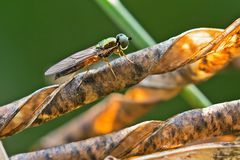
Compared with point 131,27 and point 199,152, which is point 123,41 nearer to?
point 131,27

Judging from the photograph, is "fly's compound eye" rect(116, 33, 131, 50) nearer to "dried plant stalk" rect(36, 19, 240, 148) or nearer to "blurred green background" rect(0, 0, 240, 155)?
"dried plant stalk" rect(36, 19, 240, 148)

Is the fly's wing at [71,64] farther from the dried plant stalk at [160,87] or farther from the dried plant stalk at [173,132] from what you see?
the dried plant stalk at [173,132]

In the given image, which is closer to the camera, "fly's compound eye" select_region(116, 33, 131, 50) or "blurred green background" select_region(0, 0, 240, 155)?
"fly's compound eye" select_region(116, 33, 131, 50)

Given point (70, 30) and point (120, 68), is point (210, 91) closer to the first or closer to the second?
point (70, 30)

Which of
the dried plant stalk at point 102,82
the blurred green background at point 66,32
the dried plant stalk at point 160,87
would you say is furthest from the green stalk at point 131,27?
the blurred green background at point 66,32

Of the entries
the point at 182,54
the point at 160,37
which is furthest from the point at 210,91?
the point at 182,54

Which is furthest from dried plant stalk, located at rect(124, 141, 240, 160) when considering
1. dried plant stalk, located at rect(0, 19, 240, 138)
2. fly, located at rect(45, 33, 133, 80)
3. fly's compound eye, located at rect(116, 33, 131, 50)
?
fly's compound eye, located at rect(116, 33, 131, 50)
